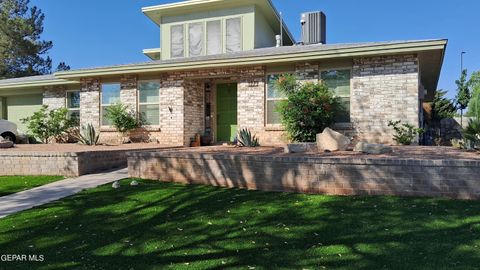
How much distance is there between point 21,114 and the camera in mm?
16891

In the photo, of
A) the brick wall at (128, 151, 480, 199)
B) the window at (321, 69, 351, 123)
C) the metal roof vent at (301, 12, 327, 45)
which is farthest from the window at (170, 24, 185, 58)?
the brick wall at (128, 151, 480, 199)

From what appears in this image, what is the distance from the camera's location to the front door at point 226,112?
42.9ft

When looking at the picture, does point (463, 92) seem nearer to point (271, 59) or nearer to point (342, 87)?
point (342, 87)

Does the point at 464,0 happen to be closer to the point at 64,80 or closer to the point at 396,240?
the point at 396,240

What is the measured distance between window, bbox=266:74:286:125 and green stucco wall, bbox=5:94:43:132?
37.3 ft

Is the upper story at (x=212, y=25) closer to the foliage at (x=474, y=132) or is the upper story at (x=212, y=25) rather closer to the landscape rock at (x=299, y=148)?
the landscape rock at (x=299, y=148)

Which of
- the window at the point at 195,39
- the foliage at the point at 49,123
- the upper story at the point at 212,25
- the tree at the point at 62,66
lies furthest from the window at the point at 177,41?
the tree at the point at 62,66

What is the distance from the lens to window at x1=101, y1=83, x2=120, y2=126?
13.6 meters

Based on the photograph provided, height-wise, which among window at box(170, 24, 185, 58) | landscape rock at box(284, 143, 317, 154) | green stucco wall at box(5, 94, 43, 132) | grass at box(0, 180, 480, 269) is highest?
window at box(170, 24, 185, 58)

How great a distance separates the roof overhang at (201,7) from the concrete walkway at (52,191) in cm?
894

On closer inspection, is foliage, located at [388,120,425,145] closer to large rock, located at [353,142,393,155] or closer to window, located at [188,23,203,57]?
large rock, located at [353,142,393,155]

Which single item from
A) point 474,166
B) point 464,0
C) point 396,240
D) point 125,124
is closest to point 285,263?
point 396,240

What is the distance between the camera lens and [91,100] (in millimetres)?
13836

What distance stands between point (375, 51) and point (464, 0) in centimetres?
819
